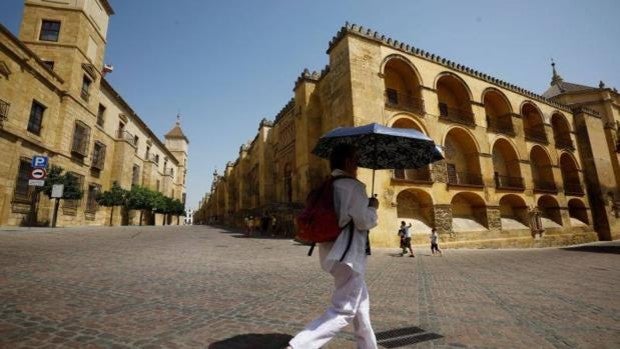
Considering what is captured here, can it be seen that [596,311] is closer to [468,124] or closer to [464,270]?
[464,270]

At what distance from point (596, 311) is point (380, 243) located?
33.5 ft

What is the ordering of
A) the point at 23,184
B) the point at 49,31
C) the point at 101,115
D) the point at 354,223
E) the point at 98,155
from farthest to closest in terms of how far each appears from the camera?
the point at 101,115
the point at 98,155
the point at 49,31
the point at 23,184
the point at 354,223

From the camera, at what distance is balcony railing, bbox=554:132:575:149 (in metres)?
26.3

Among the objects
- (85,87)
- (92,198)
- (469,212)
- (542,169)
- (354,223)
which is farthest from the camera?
(542,169)

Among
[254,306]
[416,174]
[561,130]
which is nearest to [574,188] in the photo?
[561,130]

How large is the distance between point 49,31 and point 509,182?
36337 millimetres

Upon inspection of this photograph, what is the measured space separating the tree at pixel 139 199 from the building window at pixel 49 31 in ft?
42.3

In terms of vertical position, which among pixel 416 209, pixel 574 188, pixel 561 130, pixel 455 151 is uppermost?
pixel 561 130

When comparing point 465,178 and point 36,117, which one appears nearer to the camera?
point 36,117

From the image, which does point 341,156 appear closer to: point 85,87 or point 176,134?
point 85,87

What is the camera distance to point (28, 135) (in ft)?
54.7

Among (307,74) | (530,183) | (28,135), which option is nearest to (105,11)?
(28,135)

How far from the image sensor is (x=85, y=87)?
2247 cm

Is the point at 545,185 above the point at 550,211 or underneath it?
above
